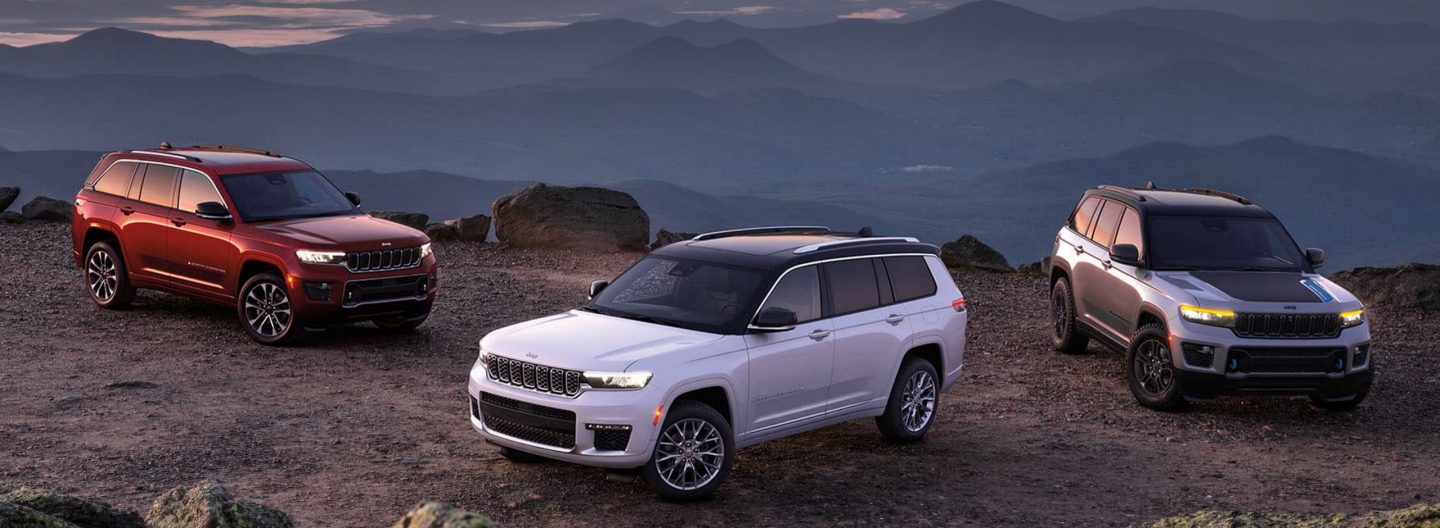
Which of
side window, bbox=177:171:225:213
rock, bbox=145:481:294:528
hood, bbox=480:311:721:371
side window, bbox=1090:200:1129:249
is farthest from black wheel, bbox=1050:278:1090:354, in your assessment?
rock, bbox=145:481:294:528

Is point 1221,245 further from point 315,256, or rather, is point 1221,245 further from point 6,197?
point 6,197

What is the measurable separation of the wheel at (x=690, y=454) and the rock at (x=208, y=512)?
3894mm

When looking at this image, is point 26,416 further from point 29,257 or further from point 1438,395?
point 1438,395

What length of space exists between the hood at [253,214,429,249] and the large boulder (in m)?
9.42

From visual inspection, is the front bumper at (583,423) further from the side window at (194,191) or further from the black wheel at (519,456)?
the side window at (194,191)

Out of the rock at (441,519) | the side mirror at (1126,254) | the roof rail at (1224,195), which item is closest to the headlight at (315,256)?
the side mirror at (1126,254)

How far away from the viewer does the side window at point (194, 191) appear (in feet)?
50.9

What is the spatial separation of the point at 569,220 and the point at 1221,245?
46.6ft

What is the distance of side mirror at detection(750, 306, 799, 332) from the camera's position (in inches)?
377

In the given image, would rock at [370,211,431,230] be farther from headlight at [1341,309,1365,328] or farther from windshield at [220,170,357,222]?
headlight at [1341,309,1365,328]

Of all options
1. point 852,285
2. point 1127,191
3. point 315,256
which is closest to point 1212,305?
point 1127,191

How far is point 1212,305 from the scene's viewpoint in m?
12.6

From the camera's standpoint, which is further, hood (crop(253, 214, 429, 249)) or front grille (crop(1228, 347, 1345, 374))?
hood (crop(253, 214, 429, 249))

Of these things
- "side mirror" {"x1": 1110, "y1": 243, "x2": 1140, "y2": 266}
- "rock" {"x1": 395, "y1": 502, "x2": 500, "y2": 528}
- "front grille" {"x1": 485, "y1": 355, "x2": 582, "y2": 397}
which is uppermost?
"rock" {"x1": 395, "y1": 502, "x2": 500, "y2": 528}
